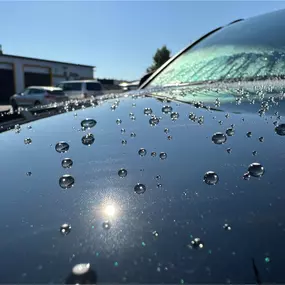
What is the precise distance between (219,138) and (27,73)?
108 feet

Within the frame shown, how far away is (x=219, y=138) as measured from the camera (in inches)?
46.9

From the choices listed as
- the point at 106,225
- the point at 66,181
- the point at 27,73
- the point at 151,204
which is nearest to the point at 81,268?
the point at 106,225

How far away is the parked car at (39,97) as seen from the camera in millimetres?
16062

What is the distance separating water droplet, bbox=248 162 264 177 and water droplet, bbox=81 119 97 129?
821mm

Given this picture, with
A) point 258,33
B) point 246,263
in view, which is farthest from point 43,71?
point 246,263

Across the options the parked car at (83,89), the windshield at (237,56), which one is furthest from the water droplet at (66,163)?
the parked car at (83,89)

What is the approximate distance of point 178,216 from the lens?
0.74 m

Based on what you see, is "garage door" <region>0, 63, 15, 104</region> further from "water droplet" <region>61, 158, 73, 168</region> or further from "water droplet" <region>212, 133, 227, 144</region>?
"water droplet" <region>212, 133, 227, 144</region>

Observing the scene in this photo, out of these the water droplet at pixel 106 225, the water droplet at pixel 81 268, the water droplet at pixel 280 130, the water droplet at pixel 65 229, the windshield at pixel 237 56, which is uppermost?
the windshield at pixel 237 56

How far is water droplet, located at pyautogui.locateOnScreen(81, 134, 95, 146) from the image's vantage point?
1.31 metres

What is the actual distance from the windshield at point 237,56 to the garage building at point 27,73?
92.8ft

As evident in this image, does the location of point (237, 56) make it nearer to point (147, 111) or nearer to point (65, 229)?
point (147, 111)

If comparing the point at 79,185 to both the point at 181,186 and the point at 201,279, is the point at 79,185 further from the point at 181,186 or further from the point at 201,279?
the point at 201,279

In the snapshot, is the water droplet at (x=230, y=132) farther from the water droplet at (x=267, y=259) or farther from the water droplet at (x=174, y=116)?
the water droplet at (x=267, y=259)
